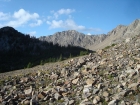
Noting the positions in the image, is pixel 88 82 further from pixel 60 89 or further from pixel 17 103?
pixel 17 103

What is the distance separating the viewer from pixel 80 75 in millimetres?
16172

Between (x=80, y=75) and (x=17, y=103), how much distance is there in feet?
19.8

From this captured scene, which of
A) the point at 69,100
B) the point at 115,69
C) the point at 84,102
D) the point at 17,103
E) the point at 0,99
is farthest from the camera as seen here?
the point at 115,69

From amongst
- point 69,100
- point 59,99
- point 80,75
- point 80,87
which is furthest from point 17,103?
point 80,75

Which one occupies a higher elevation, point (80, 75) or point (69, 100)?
point (80, 75)

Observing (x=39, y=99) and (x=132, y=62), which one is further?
(x=132, y=62)

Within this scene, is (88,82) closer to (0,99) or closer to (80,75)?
(80,75)

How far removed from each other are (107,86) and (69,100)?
2914 millimetres

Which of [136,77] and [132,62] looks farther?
[132,62]

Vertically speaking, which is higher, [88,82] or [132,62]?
[132,62]

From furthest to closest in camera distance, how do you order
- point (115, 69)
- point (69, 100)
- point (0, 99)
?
point (115, 69)
point (0, 99)
point (69, 100)

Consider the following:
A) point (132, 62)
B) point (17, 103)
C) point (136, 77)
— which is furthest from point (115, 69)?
point (17, 103)

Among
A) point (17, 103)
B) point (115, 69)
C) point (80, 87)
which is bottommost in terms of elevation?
point (17, 103)

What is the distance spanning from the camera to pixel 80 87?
44.4 feet
